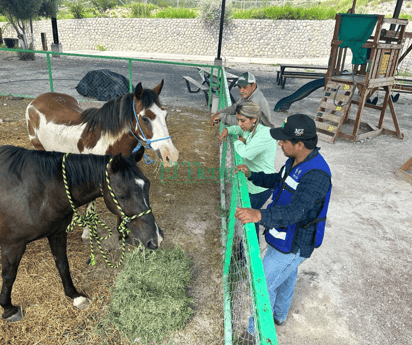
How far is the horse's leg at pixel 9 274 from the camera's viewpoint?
236 cm

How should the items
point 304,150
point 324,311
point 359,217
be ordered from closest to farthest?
point 304,150 < point 324,311 < point 359,217

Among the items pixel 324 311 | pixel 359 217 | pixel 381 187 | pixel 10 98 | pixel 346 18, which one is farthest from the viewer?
pixel 10 98

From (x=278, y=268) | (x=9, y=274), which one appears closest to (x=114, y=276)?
Result: (x=9, y=274)

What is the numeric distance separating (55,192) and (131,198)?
2.19 feet

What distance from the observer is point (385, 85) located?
7.83 m

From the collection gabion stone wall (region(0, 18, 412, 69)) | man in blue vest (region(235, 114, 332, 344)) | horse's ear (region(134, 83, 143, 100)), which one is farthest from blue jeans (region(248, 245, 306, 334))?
gabion stone wall (region(0, 18, 412, 69))

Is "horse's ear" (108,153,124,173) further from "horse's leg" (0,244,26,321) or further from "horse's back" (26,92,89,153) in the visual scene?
"horse's back" (26,92,89,153)

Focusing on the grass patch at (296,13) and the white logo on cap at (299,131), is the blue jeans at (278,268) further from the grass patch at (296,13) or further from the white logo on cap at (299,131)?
the grass patch at (296,13)

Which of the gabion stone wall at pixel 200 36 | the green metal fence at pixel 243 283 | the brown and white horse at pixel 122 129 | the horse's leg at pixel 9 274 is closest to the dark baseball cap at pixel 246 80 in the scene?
the brown and white horse at pixel 122 129

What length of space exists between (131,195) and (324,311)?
230 cm

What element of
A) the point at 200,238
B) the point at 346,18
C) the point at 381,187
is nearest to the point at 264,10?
the point at 346,18

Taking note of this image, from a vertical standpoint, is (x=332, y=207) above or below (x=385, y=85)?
below

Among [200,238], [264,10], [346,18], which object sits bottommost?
[200,238]

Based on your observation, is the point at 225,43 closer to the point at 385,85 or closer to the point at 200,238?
the point at 385,85
